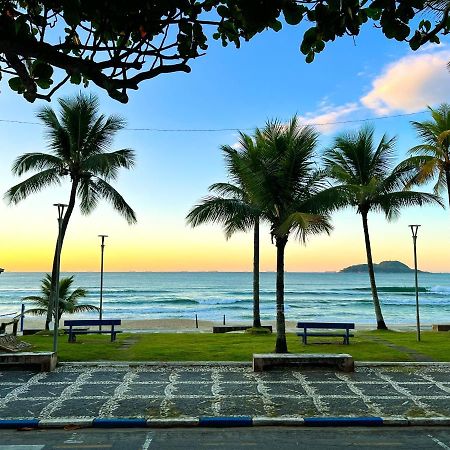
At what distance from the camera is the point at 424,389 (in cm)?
1086

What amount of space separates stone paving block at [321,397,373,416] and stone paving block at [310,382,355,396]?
447 mm

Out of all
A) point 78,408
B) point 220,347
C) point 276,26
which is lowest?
point 78,408

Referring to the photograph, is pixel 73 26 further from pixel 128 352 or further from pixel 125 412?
pixel 128 352

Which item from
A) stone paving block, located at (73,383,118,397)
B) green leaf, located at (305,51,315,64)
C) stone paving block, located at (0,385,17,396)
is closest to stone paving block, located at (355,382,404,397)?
stone paving block, located at (73,383,118,397)

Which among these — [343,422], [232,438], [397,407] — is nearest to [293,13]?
[232,438]

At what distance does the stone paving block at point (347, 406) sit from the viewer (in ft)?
29.2

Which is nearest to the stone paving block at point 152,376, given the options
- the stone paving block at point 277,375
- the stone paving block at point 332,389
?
the stone paving block at point 277,375

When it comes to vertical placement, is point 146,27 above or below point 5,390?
above

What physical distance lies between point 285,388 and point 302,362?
201 centimetres

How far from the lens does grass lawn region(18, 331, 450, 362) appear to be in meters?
14.7

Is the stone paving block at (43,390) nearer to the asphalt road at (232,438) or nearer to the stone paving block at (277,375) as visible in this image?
the asphalt road at (232,438)

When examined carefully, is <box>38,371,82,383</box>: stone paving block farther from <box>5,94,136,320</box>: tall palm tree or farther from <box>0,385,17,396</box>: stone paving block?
<box>5,94,136,320</box>: tall palm tree

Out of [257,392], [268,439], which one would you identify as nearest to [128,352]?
[257,392]

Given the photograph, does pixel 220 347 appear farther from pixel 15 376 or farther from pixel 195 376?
pixel 15 376
